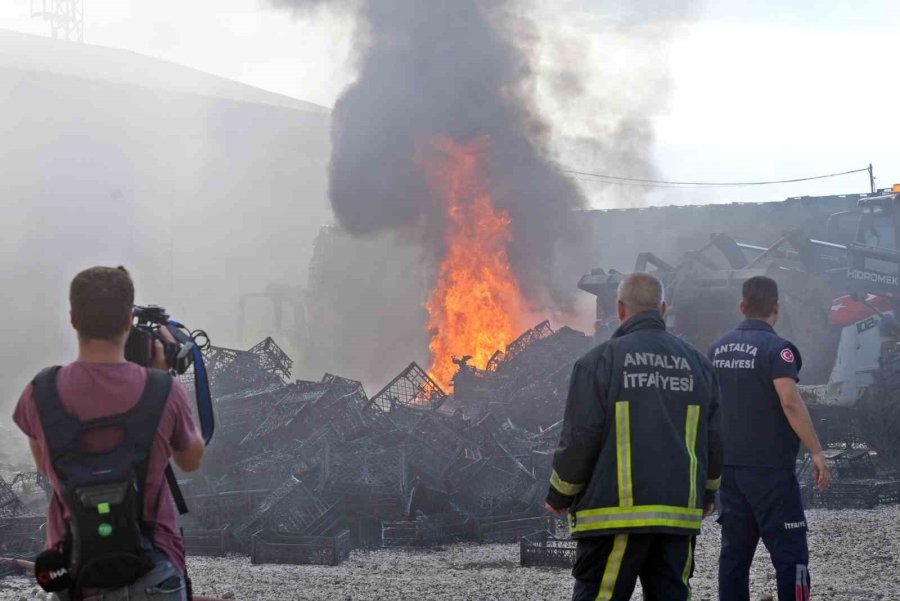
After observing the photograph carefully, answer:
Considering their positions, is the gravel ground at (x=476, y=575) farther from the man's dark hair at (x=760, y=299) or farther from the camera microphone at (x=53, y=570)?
the camera microphone at (x=53, y=570)

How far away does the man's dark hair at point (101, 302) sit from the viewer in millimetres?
3244

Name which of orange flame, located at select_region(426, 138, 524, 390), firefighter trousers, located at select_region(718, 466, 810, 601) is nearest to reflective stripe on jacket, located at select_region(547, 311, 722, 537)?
firefighter trousers, located at select_region(718, 466, 810, 601)

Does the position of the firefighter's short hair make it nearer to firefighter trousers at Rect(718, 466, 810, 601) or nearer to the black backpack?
firefighter trousers at Rect(718, 466, 810, 601)

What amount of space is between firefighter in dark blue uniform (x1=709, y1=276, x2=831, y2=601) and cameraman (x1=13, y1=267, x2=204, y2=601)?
129 inches

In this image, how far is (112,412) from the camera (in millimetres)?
3201

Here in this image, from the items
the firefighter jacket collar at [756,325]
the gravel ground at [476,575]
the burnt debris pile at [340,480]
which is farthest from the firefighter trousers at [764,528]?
the burnt debris pile at [340,480]

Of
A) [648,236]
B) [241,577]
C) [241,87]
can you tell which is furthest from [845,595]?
[241,87]

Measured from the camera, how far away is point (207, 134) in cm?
5588

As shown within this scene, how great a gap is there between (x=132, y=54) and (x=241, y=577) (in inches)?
2368

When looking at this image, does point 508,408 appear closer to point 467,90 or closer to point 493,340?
point 493,340

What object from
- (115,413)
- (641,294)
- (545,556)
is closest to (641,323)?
(641,294)

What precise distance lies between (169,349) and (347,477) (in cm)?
693

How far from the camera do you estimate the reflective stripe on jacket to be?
408cm

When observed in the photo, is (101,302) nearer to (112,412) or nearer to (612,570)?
(112,412)
